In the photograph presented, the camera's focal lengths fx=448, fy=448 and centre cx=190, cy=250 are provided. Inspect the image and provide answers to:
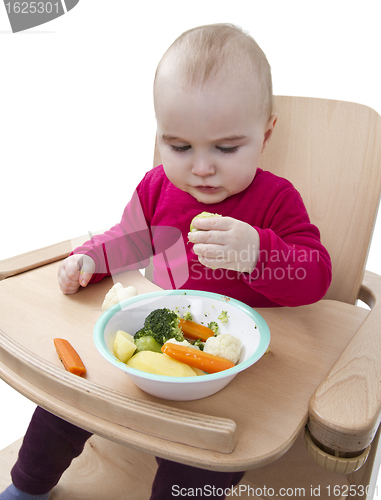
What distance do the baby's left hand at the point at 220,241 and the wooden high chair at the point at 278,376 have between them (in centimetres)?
24

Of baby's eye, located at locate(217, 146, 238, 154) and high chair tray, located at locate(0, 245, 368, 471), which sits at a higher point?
baby's eye, located at locate(217, 146, 238, 154)

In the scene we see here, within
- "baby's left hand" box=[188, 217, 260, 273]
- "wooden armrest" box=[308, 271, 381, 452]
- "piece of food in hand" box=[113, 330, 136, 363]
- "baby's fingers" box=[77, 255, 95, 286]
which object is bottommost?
"wooden armrest" box=[308, 271, 381, 452]

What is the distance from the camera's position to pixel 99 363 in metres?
0.97

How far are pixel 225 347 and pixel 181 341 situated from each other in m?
0.11

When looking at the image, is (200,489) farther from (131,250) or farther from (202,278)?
(131,250)

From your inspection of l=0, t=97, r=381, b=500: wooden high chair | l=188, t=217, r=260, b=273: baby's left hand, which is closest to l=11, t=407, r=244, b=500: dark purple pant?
l=0, t=97, r=381, b=500: wooden high chair

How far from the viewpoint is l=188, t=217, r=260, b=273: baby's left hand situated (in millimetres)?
932

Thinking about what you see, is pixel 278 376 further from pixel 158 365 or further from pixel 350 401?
pixel 158 365

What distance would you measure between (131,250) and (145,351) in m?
0.59

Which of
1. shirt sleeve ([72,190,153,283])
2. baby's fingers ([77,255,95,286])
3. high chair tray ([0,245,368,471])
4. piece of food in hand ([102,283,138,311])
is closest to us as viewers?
high chair tray ([0,245,368,471])

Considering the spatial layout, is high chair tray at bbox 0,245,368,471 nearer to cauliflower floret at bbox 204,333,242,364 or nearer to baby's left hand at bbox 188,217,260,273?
cauliflower floret at bbox 204,333,242,364

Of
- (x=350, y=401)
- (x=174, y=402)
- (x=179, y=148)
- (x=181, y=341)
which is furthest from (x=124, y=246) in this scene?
(x=350, y=401)

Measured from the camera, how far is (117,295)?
1.13 m

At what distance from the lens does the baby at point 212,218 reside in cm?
99
